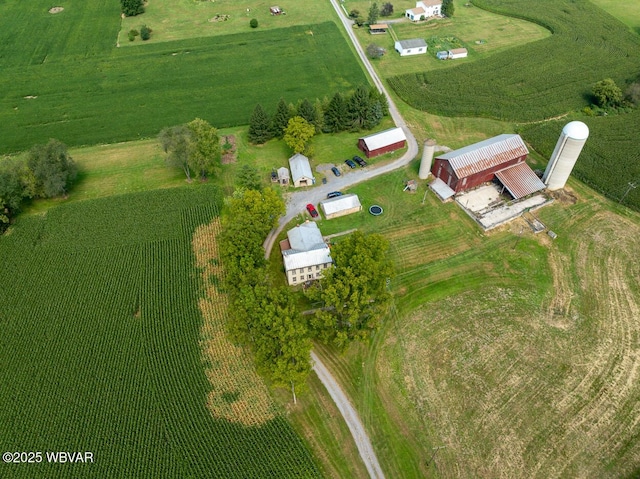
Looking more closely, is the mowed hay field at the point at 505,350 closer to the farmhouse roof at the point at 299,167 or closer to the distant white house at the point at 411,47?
the farmhouse roof at the point at 299,167

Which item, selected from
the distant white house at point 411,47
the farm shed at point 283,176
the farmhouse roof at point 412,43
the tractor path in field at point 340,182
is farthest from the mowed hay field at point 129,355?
the farmhouse roof at point 412,43

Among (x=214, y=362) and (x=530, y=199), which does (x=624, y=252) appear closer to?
(x=530, y=199)

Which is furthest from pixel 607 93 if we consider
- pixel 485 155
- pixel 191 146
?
pixel 191 146

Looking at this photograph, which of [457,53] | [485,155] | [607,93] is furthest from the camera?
[457,53]

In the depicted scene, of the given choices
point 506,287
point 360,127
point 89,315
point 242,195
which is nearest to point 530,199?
point 506,287

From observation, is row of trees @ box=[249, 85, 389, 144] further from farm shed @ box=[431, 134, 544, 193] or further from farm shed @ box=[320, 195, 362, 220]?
farm shed @ box=[320, 195, 362, 220]

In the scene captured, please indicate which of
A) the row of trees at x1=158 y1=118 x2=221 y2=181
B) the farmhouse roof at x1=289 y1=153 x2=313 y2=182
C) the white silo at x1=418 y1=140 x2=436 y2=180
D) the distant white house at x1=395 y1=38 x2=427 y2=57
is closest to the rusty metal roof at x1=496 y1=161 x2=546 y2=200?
the white silo at x1=418 y1=140 x2=436 y2=180

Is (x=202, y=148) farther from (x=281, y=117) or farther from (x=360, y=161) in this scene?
(x=360, y=161)
